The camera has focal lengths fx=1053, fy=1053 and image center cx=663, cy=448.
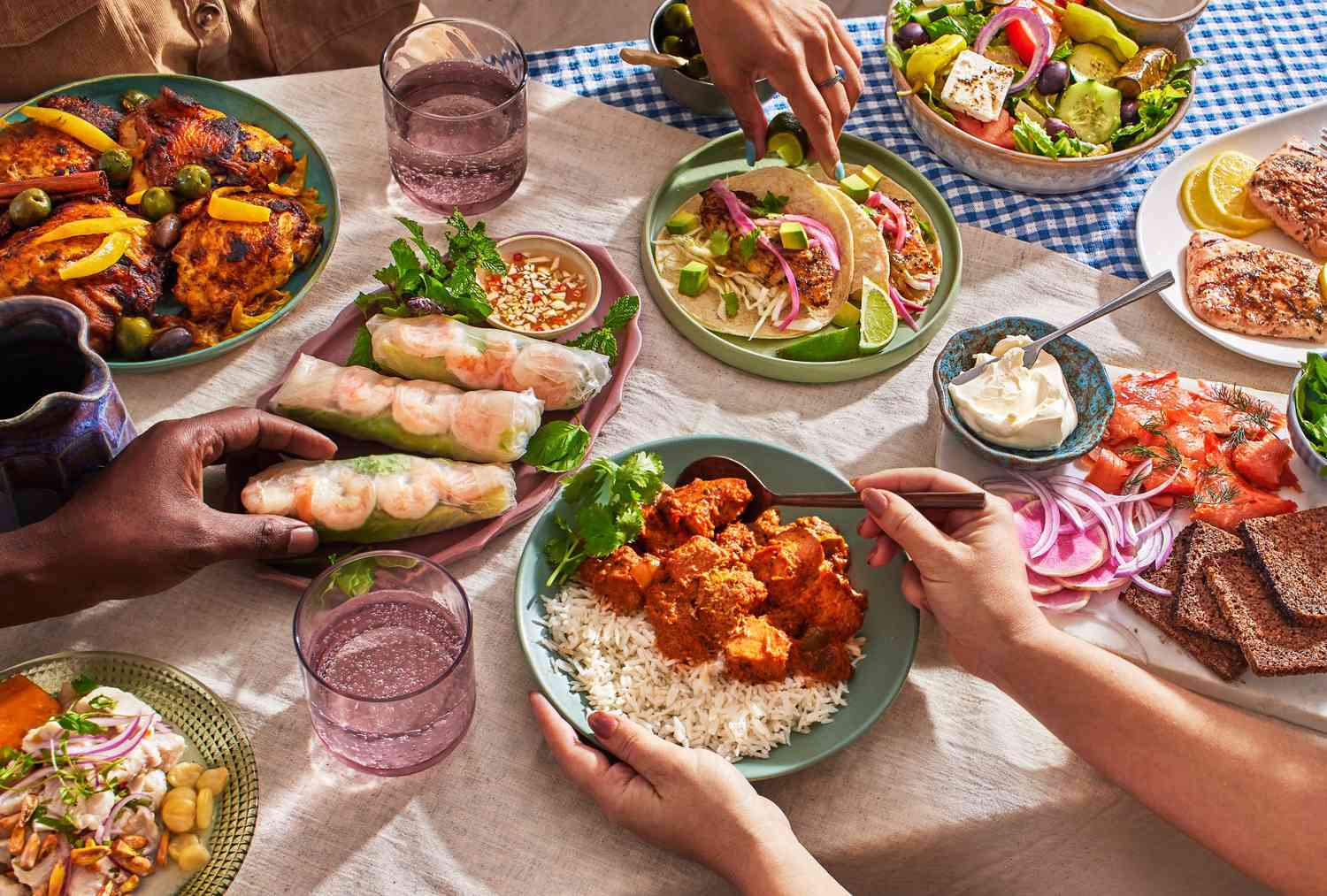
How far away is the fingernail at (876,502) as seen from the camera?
72.6 inches

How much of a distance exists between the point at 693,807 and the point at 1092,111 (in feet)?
6.87

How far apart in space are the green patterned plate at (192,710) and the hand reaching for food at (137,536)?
89 mm

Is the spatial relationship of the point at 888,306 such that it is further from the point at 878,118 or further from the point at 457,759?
the point at 457,759

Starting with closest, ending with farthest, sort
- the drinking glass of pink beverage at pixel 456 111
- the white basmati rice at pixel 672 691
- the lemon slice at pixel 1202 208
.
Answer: the white basmati rice at pixel 672 691 → the drinking glass of pink beverage at pixel 456 111 → the lemon slice at pixel 1202 208

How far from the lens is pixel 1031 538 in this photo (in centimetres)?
204

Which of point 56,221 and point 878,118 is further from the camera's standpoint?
point 878,118

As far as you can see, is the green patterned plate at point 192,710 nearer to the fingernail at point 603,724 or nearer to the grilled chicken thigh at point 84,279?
the fingernail at point 603,724

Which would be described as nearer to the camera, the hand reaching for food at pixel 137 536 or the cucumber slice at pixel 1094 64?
the hand reaching for food at pixel 137 536

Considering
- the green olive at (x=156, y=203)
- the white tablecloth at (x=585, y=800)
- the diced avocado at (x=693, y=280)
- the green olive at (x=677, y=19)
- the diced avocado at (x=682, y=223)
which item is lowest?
the white tablecloth at (x=585, y=800)

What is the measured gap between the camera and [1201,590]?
1.99m

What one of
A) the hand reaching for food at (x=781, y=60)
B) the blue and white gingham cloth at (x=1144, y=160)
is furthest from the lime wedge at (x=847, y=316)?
the blue and white gingham cloth at (x=1144, y=160)

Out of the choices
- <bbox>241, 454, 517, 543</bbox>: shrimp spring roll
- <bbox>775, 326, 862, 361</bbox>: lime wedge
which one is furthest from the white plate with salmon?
<bbox>241, 454, 517, 543</bbox>: shrimp spring roll

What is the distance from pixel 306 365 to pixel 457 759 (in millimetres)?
841

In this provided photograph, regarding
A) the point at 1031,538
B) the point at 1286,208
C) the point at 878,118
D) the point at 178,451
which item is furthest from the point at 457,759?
the point at 1286,208
